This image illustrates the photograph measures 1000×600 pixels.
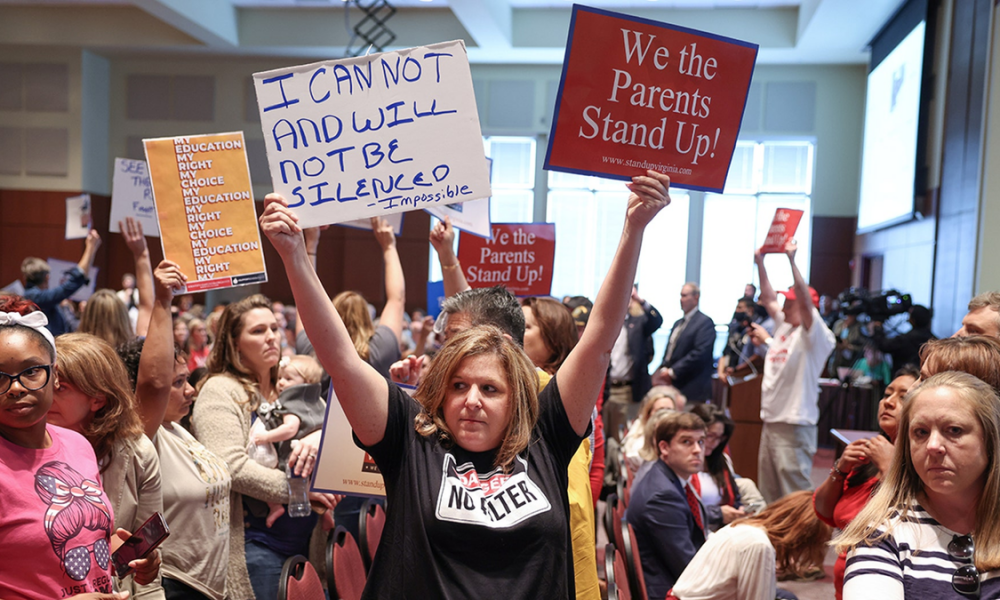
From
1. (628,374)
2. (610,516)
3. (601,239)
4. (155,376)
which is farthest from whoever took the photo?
(601,239)

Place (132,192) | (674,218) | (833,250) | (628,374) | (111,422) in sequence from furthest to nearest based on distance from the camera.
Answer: (674,218) → (833,250) → (628,374) → (132,192) → (111,422)

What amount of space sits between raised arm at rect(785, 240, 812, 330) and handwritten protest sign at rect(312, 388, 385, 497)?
352 centimetres

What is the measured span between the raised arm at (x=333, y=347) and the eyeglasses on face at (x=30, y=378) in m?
0.59

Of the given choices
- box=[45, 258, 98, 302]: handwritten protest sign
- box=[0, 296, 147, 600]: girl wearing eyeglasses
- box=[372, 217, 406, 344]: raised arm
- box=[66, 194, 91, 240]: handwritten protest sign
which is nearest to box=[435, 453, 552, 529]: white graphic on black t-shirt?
box=[0, 296, 147, 600]: girl wearing eyeglasses

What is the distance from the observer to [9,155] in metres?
15.1

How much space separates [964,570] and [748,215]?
1334 centimetres

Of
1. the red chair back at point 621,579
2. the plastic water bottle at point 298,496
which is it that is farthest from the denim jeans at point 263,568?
the red chair back at point 621,579

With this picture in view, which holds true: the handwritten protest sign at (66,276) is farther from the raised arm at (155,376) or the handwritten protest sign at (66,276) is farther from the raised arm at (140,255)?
the raised arm at (155,376)

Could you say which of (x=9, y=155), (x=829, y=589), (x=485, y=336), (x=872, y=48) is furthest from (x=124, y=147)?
(x=485, y=336)

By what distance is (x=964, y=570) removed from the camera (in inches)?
62.7

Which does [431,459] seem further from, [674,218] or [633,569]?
[674,218]

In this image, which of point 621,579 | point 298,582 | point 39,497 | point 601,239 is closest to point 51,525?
point 39,497

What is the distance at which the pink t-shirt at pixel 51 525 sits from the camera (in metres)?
1.67

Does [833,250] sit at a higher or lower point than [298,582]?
higher
